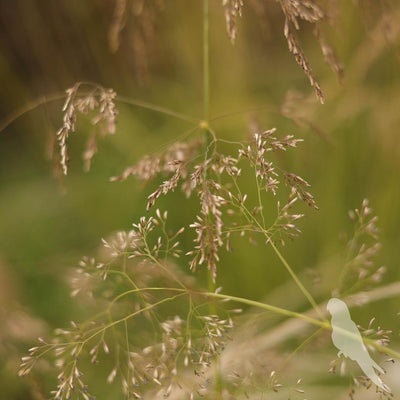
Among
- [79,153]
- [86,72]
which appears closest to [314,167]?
[79,153]

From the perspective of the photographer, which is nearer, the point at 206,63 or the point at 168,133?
the point at 206,63

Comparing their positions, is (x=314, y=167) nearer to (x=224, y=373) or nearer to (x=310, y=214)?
(x=310, y=214)

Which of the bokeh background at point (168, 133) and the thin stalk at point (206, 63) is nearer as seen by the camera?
the thin stalk at point (206, 63)

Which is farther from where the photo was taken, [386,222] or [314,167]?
[314,167]

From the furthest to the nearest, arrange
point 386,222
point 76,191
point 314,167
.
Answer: point 76,191 → point 314,167 → point 386,222

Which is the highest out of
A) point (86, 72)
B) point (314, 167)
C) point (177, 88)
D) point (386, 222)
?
point (86, 72)

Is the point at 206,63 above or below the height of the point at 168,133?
above

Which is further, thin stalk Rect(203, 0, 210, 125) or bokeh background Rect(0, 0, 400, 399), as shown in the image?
bokeh background Rect(0, 0, 400, 399)

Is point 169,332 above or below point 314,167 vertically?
above
